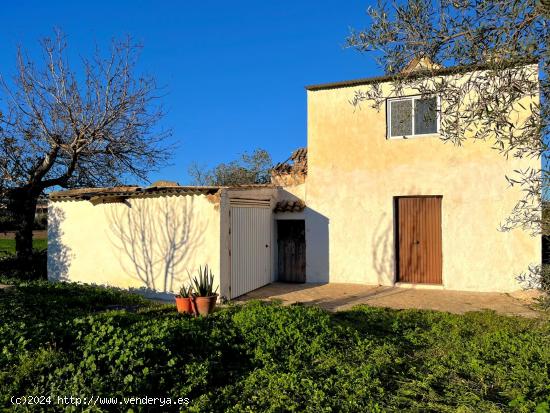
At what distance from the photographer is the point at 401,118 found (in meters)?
12.0

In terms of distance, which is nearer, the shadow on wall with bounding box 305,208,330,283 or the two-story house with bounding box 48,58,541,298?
the two-story house with bounding box 48,58,541,298

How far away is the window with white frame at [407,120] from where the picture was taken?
11.6 metres

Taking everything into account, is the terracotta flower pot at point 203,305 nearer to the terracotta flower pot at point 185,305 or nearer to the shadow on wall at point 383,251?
the terracotta flower pot at point 185,305

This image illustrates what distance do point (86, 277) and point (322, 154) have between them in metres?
8.06

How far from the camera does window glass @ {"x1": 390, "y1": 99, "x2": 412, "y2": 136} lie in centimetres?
1188

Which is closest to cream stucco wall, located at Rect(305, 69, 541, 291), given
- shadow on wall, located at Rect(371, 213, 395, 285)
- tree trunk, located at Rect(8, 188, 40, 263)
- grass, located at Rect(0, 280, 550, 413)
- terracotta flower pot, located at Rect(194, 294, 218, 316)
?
shadow on wall, located at Rect(371, 213, 395, 285)

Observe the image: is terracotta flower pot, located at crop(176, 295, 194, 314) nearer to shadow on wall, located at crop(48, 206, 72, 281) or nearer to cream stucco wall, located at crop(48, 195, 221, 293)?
cream stucco wall, located at crop(48, 195, 221, 293)

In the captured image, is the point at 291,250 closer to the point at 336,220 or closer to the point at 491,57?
the point at 336,220

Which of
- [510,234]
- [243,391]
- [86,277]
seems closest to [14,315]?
[243,391]

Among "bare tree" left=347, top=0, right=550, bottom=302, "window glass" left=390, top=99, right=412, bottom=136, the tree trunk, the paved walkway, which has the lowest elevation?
the paved walkway

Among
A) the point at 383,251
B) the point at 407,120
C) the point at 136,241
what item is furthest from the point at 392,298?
the point at 136,241

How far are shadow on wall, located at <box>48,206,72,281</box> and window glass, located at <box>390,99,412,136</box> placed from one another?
34.2 feet

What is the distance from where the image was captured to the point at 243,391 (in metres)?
4.30

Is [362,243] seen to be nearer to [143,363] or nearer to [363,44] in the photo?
[363,44]
